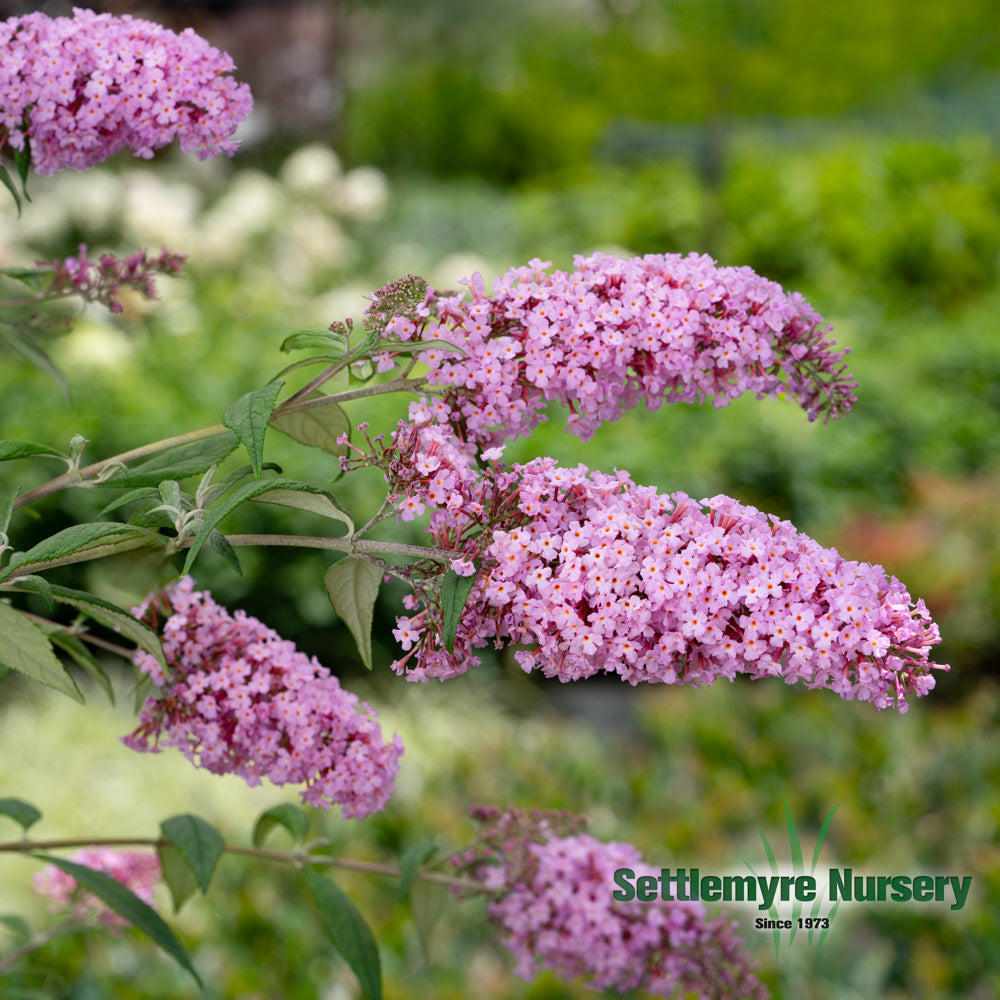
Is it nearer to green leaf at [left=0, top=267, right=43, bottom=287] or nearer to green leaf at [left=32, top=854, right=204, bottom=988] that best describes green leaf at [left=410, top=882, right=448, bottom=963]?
green leaf at [left=32, top=854, right=204, bottom=988]

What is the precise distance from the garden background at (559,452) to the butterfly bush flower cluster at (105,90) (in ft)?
0.58

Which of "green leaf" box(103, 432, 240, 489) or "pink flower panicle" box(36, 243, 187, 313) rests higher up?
"pink flower panicle" box(36, 243, 187, 313)

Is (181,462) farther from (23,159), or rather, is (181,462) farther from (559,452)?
(559,452)

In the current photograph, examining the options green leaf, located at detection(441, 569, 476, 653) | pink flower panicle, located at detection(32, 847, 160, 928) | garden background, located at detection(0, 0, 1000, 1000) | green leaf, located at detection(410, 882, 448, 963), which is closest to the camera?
green leaf, located at detection(441, 569, 476, 653)

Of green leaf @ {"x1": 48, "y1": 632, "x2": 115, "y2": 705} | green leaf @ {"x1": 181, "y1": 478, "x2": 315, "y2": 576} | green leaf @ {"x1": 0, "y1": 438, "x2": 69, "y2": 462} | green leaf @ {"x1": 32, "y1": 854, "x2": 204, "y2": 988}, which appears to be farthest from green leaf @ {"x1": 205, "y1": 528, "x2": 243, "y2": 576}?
green leaf @ {"x1": 32, "y1": 854, "x2": 204, "y2": 988}

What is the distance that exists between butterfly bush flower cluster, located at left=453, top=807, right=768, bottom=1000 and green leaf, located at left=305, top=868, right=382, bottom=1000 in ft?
0.35

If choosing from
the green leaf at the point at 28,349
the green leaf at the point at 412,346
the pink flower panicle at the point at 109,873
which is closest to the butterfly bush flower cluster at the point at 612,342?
the green leaf at the point at 412,346

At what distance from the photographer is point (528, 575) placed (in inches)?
25.3

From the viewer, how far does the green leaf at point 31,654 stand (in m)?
0.64

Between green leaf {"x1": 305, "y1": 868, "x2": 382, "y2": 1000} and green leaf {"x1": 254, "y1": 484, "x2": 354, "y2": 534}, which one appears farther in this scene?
green leaf {"x1": 305, "y1": 868, "x2": 382, "y2": 1000}

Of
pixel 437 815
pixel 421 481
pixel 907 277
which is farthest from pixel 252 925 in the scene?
pixel 907 277

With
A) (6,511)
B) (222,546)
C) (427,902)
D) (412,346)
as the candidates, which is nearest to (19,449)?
(6,511)

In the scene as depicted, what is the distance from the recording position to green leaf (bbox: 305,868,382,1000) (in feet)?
2.89

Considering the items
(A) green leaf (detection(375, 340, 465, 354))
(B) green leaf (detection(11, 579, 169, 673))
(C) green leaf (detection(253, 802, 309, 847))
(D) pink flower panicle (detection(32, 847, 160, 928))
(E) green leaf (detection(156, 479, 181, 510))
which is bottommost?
(D) pink flower panicle (detection(32, 847, 160, 928))
